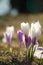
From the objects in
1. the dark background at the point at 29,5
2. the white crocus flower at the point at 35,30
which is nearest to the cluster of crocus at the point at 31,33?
the white crocus flower at the point at 35,30

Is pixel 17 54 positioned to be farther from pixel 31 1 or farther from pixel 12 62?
pixel 31 1

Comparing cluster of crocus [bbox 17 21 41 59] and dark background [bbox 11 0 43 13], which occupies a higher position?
dark background [bbox 11 0 43 13]

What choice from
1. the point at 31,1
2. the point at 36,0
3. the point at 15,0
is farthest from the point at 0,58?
the point at 15,0

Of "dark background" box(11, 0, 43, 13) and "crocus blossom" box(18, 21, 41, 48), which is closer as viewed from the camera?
"crocus blossom" box(18, 21, 41, 48)

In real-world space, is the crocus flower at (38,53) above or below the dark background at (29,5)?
below

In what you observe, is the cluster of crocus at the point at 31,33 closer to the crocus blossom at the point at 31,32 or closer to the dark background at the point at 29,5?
the crocus blossom at the point at 31,32

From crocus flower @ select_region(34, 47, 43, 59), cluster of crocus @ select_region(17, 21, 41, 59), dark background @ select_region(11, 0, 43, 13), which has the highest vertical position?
dark background @ select_region(11, 0, 43, 13)

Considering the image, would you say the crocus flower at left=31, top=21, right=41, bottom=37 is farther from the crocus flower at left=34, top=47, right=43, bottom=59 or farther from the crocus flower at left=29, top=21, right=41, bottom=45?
the crocus flower at left=34, top=47, right=43, bottom=59

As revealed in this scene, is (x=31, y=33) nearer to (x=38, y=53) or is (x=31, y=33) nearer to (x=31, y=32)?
(x=31, y=32)

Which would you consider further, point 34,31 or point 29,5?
point 29,5

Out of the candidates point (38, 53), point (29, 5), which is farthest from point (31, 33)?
point (29, 5)

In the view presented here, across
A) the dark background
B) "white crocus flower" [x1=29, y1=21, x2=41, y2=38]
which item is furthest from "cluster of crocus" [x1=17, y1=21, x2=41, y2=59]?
the dark background
